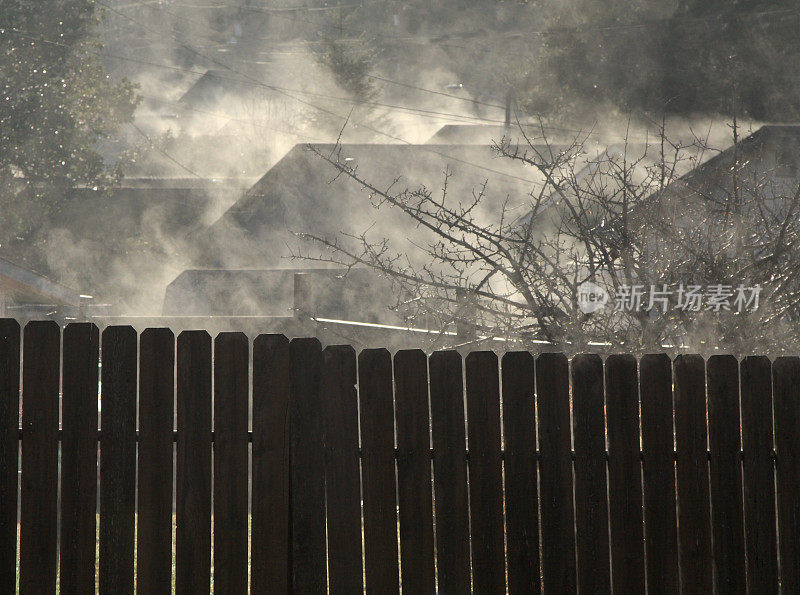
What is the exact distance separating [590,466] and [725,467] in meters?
0.64

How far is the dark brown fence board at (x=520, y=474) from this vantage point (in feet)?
13.2

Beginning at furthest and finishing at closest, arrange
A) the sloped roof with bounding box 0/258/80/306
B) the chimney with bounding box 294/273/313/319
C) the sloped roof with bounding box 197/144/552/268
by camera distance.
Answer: the sloped roof with bounding box 197/144/552/268 → the sloped roof with bounding box 0/258/80/306 → the chimney with bounding box 294/273/313/319

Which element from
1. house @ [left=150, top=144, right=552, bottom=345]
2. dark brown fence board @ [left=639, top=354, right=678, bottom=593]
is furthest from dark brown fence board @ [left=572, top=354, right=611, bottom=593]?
house @ [left=150, top=144, right=552, bottom=345]

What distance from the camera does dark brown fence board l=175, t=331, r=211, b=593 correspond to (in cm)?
394

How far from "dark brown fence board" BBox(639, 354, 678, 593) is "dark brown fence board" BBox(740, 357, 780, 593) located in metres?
0.36

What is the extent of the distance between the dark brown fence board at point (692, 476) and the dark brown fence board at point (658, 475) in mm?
43

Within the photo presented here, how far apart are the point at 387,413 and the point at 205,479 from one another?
2.86 feet

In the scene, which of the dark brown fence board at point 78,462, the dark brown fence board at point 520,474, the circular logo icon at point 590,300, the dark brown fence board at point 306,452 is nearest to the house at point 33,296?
the circular logo icon at point 590,300

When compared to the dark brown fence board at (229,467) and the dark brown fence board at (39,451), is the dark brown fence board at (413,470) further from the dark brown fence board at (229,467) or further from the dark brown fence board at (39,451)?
the dark brown fence board at (39,451)

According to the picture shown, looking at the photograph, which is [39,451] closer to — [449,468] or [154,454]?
[154,454]

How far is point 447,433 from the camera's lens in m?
4.00

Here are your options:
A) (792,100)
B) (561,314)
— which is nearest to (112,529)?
(561,314)

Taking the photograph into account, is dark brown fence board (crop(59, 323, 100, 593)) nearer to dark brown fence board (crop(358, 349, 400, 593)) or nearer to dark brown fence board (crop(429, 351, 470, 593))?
dark brown fence board (crop(358, 349, 400, 593))

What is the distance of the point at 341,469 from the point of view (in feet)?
13.1
